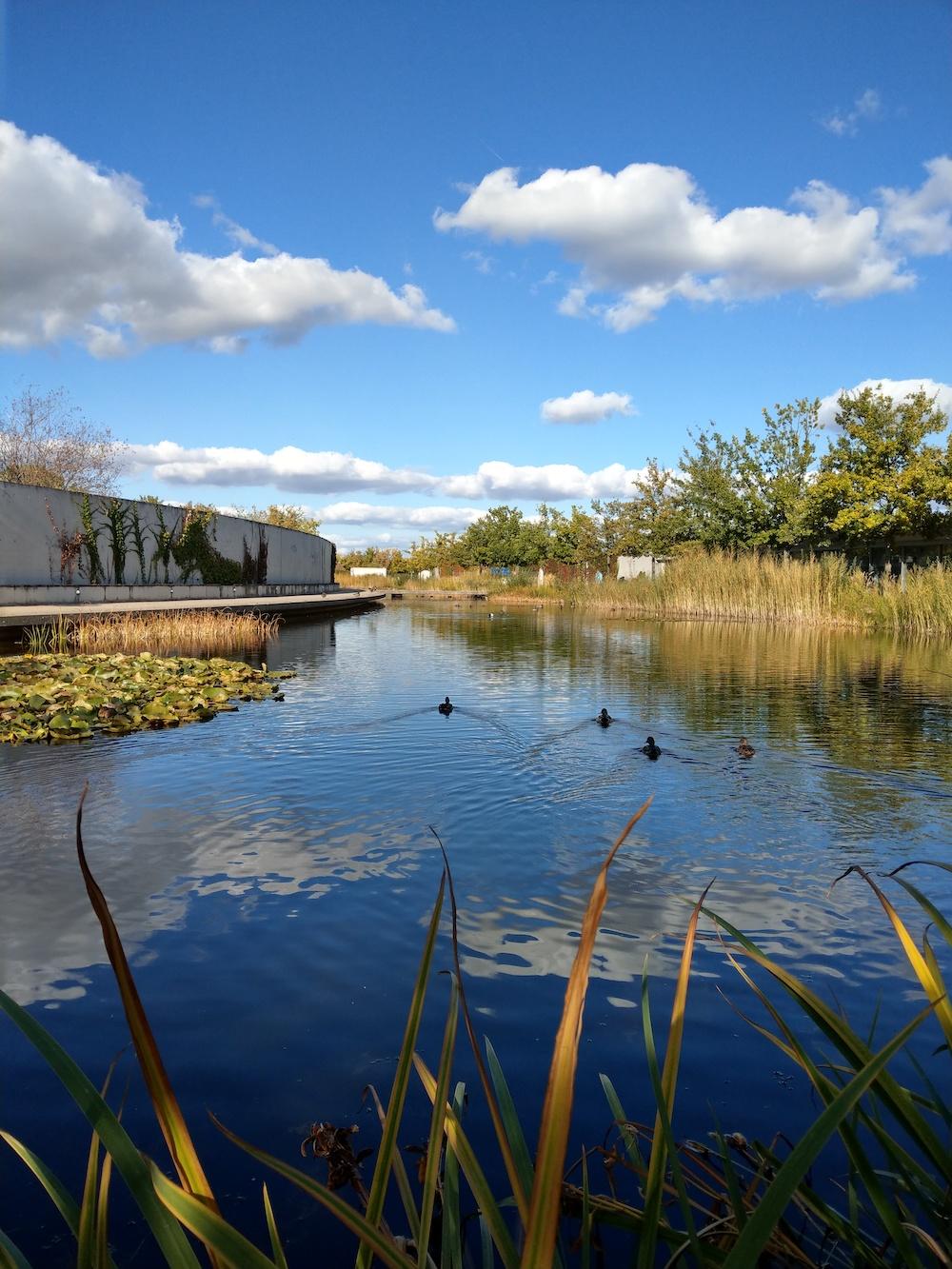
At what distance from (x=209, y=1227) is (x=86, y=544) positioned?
2464 centimetres

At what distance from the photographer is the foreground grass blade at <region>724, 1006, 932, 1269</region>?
0.89 metres

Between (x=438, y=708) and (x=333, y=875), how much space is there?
18.8 ft

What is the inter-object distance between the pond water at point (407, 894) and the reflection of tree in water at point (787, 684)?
0.09 metres

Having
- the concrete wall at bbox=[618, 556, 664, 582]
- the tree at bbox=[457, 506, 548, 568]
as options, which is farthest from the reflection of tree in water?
the tree at bbox=[457, 506, 548, 568]

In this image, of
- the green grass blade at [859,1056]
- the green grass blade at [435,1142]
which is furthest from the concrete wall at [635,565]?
the green grass blade at [435,1142]

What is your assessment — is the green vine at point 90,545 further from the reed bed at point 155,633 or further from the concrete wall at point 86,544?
the reed bed at point 155,633

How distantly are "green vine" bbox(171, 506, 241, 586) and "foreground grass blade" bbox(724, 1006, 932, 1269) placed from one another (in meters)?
28.5

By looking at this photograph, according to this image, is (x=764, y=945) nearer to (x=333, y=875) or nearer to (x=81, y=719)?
(x=333, y=875)

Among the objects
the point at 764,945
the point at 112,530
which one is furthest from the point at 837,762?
the point at 112,530

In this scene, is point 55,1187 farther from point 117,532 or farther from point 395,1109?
point 117,532

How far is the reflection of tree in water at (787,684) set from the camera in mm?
8219

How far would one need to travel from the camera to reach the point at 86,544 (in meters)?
23.4

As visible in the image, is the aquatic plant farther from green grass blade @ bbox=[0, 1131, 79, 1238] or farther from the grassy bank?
the grassy bank

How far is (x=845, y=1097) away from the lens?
0.98m
